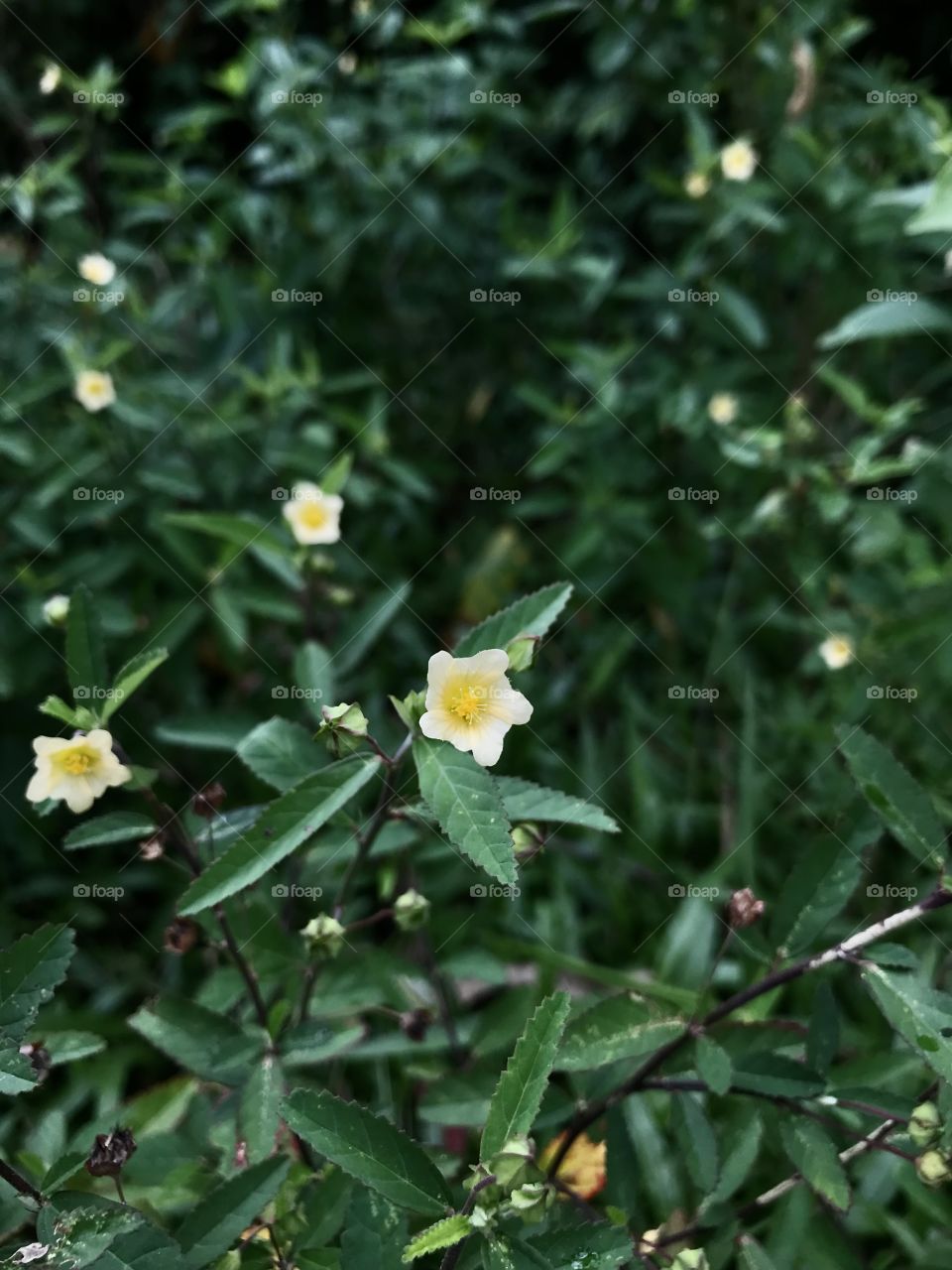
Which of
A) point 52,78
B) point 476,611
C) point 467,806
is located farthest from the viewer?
point 476,611

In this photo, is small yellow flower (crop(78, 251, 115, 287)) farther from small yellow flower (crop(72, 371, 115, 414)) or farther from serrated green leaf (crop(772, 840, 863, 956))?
serrated green leaf (crop(772, 840, 863, 956))

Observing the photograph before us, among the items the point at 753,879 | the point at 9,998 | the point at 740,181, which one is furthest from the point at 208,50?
the point at 9,998

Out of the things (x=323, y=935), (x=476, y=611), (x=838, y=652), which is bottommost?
(x=476, y=611)

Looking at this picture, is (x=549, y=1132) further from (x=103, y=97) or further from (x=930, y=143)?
(x=103, y=97)

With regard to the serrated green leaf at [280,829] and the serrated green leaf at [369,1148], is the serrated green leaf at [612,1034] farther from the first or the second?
the serrated green leaf at [280,829]

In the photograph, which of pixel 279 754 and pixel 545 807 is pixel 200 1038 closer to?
→ pixel 279 754

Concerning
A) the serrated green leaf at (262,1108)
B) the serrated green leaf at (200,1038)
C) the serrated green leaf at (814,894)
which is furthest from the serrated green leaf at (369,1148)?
the serrated green leaf at (814,894)

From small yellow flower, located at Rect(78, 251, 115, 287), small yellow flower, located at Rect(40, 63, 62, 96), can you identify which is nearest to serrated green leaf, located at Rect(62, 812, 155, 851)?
small yellow flower, located at Rect(78, 251, 115, 287)

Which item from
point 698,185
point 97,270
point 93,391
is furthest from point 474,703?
point 698,185
